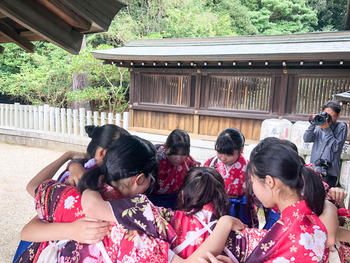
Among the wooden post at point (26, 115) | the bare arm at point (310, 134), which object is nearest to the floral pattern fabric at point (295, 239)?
the bare arm at point (310, 134)

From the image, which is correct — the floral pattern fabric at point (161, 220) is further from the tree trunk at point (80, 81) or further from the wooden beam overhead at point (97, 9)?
the tree trunk at point (80, 81)

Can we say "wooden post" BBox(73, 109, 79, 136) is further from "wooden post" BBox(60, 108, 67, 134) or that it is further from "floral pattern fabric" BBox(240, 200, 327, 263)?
"floral pattern fabric" BBox(240, 200, 327, 263)

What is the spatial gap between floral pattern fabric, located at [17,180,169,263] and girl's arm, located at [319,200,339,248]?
0.71m

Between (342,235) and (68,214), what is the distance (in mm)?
1279

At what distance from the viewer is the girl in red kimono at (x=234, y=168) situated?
2258 mm

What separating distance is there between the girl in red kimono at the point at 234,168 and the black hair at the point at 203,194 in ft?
2.99

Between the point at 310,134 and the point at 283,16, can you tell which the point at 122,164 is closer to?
the point at 310,134

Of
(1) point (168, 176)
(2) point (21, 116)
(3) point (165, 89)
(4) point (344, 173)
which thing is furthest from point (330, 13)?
(1) point (168, 176)

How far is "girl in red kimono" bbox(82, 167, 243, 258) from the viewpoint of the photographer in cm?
107

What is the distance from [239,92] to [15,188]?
579 centimetres

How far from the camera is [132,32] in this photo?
1478 cm

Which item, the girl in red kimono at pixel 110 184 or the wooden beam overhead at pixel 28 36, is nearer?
the girl in red kimono at pixel 110 184

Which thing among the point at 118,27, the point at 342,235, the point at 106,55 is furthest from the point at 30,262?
the point at 118,27

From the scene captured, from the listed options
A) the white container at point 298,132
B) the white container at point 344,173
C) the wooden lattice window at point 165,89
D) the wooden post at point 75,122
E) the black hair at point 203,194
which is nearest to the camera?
the black hair at point 203,194
